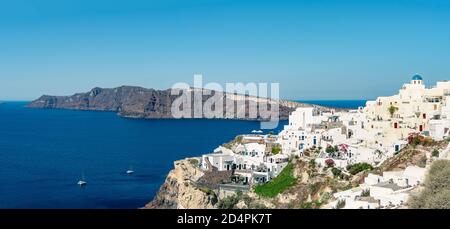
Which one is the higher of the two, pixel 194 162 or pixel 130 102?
pixel 130 102

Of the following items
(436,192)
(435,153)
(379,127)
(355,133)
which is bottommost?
(436,192)

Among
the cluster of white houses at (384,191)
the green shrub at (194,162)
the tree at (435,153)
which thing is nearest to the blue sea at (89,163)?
the green shrub at (194,162)

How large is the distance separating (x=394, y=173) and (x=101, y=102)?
15985cm

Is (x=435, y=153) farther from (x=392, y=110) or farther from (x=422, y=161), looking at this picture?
(x=392, y=110)

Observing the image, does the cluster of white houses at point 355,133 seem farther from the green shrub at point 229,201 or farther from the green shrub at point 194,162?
the green shrub at point 229,201

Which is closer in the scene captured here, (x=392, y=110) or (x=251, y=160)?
(x=392, y=110)

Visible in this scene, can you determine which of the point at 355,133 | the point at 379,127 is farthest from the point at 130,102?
the point at 379,127

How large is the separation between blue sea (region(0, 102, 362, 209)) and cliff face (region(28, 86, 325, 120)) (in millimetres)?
29156

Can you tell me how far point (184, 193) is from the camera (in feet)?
87.2

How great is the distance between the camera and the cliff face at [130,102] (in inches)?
4375

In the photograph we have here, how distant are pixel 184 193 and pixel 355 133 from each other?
359 inches

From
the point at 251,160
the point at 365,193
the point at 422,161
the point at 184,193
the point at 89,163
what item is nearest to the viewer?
the point at 365,193
